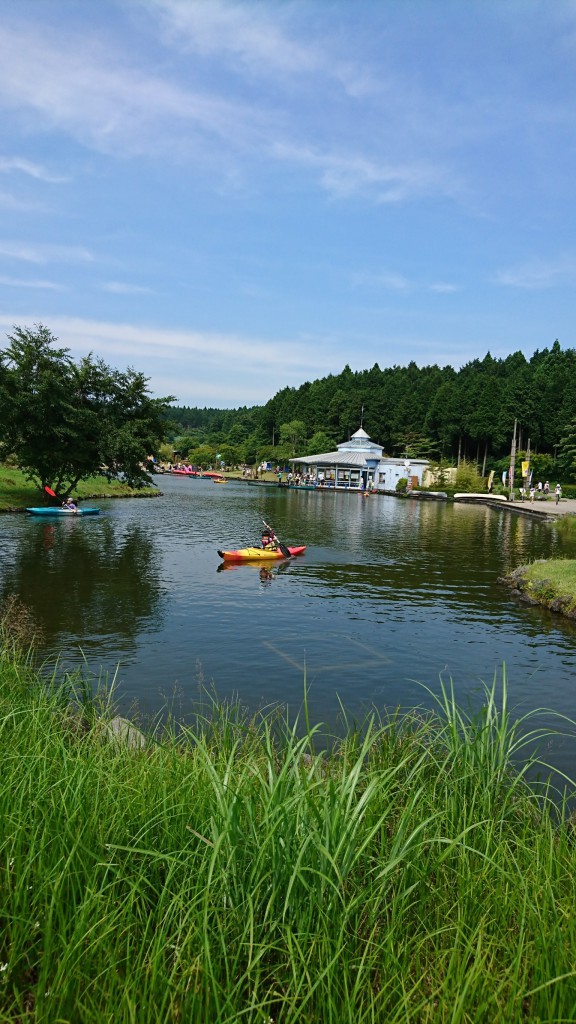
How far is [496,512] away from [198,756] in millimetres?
61101

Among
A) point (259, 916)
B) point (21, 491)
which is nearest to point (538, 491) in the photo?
point (21, 491)

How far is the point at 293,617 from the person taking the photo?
18.6 m

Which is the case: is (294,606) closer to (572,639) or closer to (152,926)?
(572,639)

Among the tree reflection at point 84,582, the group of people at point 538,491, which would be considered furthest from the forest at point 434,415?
the tree reflection at point 84,582

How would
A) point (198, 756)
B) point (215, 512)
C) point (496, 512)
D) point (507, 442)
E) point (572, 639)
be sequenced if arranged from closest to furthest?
point (198, 756) < point (572, 639) < point (215, 512) < point (496, 512) < point (507, 442)

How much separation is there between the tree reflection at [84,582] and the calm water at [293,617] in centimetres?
6

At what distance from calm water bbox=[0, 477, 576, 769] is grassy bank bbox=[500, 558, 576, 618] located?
63 centimetres

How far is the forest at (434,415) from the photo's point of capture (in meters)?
95.9

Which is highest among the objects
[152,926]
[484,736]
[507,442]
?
[507,442]

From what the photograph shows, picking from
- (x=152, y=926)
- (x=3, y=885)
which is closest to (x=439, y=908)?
(x=152, y=926)

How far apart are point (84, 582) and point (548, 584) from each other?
603 inches

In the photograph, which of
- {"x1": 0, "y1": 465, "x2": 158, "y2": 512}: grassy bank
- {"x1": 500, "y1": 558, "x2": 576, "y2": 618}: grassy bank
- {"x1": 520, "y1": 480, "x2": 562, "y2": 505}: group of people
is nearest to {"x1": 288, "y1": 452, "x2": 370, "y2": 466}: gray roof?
{"x1": 520, "y1": 480, "x2": 562, "y2": 505}: group of people

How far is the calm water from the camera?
1283 cm

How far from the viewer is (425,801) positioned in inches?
199
